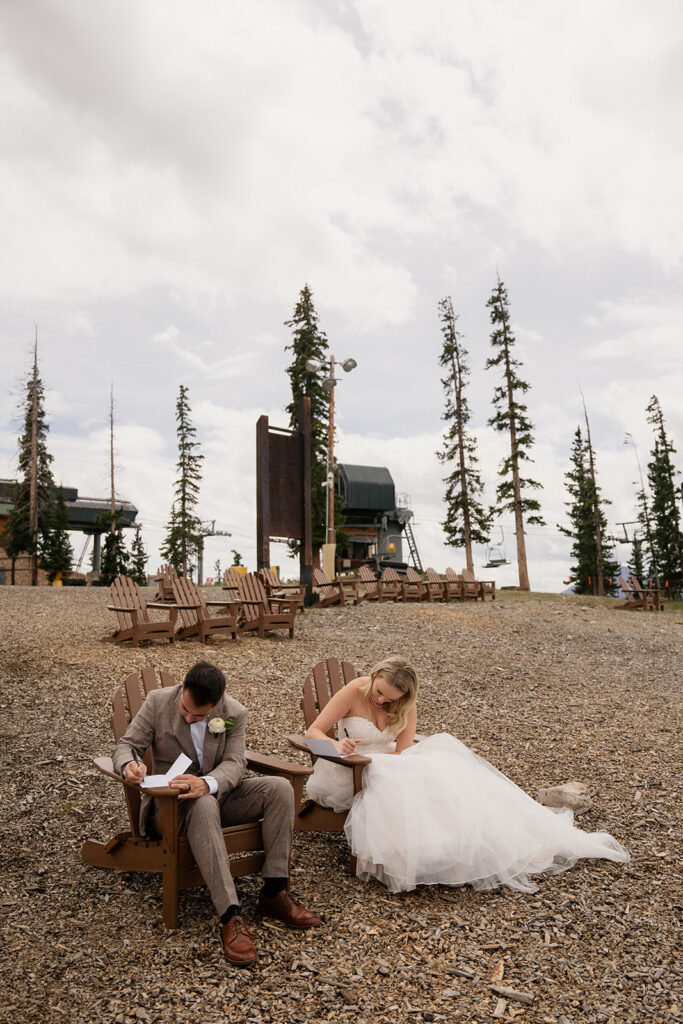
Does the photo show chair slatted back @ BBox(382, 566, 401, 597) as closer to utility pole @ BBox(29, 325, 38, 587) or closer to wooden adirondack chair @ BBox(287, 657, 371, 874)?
wooden adirondack chair @ BBox(287, 657, 371, 874)

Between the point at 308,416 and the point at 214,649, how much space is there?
7.17m

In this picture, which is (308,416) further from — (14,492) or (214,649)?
(14,492)

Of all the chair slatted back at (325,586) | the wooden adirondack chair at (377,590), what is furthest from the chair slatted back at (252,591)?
the wooden adirondack chair at (377,590)

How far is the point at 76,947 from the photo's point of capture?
324 centimetres

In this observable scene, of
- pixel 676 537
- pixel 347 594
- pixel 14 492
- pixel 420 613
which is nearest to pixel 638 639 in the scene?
Result: pixel 420 613

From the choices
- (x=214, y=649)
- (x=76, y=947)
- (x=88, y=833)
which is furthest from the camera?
(x=214, y=649)

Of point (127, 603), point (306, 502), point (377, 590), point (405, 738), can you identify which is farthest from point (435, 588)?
point (405, 738)

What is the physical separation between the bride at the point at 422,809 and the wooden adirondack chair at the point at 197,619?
5912 millimetres

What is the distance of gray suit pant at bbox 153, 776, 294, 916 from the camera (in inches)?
128

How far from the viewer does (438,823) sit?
385 centimetres

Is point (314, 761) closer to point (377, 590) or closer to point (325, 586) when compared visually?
point (325, 586)

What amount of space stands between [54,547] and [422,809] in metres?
27.4

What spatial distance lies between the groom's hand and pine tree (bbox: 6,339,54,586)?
27.1m

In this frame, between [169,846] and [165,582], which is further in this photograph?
[165,582]
